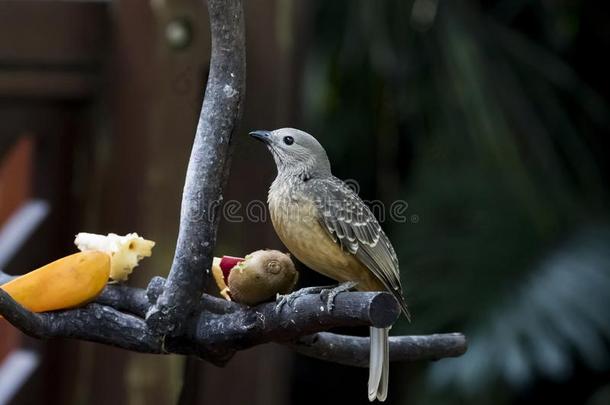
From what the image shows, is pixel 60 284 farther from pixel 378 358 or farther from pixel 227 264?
pixel 378 358

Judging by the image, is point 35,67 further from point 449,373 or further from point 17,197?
point 449,373

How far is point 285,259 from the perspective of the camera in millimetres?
1297

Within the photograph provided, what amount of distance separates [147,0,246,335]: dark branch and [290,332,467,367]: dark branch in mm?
254

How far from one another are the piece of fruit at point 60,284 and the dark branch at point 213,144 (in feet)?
0.42

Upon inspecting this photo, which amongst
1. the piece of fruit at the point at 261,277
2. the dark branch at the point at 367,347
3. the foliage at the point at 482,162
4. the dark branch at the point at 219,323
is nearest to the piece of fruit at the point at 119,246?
the dark branch at the point at 219,323

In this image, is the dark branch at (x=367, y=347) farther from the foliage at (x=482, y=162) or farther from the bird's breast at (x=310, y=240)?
the foliage at (x=482, y=162)

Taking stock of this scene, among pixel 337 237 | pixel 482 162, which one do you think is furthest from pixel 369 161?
pixel 337 237

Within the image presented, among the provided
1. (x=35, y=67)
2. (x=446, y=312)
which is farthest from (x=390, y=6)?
(x=35, y=67)

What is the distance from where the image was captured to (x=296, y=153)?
5.05ft

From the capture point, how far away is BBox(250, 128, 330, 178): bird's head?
5.02 feet

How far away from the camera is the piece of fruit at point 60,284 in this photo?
1291 mm

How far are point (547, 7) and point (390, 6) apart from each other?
0.52 meters

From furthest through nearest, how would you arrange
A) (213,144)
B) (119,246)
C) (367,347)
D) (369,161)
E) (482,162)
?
(369,161), (482,162), (367,347), (119,246), (213,144)

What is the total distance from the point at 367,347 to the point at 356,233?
182 millimetres
